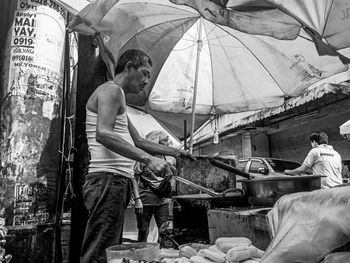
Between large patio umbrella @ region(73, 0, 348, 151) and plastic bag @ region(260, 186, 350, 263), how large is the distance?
313 centimetres

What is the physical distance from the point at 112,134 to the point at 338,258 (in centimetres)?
164

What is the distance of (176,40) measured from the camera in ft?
18.6

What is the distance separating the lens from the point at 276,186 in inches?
98.5

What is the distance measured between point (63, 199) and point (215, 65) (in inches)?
153

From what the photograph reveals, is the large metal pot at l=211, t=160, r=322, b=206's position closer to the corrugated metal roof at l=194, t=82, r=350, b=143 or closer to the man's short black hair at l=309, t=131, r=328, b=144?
the man's short black hair at l=309, t=131, r=328, b=144

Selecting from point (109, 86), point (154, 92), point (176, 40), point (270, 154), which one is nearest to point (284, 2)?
point (109, 86)

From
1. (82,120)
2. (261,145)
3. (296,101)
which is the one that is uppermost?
(296,101)

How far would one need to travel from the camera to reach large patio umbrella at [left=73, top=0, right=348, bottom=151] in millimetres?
4609

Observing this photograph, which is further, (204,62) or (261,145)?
(261,145)

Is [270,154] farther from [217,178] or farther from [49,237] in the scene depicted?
[49,237]

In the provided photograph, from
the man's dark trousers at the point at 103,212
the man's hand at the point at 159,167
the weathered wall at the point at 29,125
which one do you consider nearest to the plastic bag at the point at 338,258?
the man's hand at the point at 159,167

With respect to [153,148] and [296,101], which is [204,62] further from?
[296,101]

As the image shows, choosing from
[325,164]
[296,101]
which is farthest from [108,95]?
[296,101]

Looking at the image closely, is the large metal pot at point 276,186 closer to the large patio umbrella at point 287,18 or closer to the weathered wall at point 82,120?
the large patio umbrella at point 287,18
